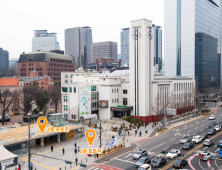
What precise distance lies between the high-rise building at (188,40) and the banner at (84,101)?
8591 centimetres

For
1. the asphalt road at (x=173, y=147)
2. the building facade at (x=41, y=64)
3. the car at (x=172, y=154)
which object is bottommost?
the asphalt road at (x=173, y=147)

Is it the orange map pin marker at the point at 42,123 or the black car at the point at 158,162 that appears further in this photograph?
the black car at the point at 158,162

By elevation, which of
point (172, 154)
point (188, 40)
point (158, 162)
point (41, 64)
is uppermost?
point (188, 40)

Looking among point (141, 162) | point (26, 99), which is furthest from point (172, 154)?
point (26, 99)

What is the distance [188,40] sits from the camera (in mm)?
149750

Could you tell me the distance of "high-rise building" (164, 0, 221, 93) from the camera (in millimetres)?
148375

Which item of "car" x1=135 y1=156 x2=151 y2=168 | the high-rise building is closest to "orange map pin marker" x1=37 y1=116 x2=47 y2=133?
"car" x1=135 y1=156 x2=151 y2=168

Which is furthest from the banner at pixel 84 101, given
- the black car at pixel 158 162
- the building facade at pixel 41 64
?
the building facade at pixel 41 64

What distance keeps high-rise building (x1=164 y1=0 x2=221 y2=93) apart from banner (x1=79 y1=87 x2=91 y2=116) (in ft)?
282

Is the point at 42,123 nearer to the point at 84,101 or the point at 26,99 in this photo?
the point at 84,101

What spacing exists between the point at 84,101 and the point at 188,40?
93567mm

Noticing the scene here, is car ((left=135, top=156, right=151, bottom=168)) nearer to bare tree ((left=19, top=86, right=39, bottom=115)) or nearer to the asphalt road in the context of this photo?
the asphalt road

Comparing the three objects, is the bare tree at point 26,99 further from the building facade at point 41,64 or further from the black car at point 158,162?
the building facade at point 41,64

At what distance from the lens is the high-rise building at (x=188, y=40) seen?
148m
